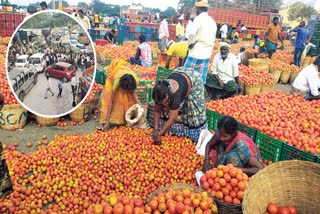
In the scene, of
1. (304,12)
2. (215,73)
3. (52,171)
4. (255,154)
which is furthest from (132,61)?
(304,12)

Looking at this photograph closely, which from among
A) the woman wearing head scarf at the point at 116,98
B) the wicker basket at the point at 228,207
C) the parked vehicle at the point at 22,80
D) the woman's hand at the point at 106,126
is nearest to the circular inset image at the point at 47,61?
the parked vehicle at the point at 22,80

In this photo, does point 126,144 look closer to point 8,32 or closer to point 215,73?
point 215,73

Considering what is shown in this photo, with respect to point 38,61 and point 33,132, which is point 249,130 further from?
point 33,132

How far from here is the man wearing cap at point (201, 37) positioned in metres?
6.20

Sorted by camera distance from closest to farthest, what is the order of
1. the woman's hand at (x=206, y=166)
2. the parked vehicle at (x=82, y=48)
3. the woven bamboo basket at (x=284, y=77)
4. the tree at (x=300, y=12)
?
the woman's hand at (x=206, y=166)
the parked vehicle at (x=82, y=48)
the woven bamboo basket at (x=284, y=77)
the tree at (x=300, y=12)

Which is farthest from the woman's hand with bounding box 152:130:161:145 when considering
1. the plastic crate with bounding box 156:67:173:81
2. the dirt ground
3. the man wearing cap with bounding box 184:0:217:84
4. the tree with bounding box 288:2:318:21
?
the tree with bounding box 288:2:318:21

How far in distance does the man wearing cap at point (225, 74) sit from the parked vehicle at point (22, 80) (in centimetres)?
472

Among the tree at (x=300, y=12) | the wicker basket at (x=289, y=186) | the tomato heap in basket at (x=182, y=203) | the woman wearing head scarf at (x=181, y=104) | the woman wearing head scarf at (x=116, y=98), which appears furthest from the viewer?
the tree at (x=300, y=12)

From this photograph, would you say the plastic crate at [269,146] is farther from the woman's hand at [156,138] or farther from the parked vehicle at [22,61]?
the parked vehicle at [22,61]

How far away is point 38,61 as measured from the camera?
12.1 ft

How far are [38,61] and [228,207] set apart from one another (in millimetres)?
2923

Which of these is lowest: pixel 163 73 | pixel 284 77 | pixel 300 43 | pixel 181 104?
pixel 284 77

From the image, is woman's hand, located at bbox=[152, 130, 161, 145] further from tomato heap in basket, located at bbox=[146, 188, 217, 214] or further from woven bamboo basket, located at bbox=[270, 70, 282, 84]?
woven bamboo basket, located at bbox=[270, 70, 282, 84]

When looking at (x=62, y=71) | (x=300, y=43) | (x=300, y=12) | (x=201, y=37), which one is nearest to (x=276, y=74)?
(x=300, y=43)
